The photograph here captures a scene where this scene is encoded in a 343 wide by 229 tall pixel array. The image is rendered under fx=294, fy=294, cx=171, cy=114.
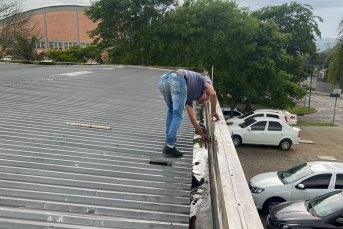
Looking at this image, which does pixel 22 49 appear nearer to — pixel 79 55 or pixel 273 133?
pixel 79 55

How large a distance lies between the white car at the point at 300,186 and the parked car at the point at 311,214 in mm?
989

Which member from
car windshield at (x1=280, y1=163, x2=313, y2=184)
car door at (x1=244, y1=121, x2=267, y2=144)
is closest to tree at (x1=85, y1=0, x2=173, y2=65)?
car door at (x1=244, y1=121, x2=267, y2=144)

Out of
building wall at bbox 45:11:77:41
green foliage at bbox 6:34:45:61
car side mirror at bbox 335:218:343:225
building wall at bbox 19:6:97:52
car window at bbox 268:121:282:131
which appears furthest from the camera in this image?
building wall at bbox 45:11:77:41

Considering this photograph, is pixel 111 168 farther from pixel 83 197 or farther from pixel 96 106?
pixel 96 106

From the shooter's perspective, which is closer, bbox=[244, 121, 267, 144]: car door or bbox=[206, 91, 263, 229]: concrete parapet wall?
bbox=[206, 91, 263, 229]: concrete parapet wall

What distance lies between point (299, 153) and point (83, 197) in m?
15.1

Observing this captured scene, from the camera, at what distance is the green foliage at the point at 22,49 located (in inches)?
1407

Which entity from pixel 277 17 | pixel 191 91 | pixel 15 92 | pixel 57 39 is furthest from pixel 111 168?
pixel 57 39

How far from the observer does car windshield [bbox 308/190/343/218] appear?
22.2 feet

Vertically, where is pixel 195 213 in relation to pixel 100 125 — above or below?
below

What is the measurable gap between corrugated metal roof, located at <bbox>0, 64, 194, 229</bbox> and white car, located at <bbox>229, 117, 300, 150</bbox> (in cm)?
1061

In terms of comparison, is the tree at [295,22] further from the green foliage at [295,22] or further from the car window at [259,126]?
the car window at [259,126]

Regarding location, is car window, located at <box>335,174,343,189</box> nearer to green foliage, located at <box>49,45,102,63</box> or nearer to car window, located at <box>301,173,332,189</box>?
car window, located at <box>301,173,332,189</box>

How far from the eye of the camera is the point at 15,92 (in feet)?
22.8
